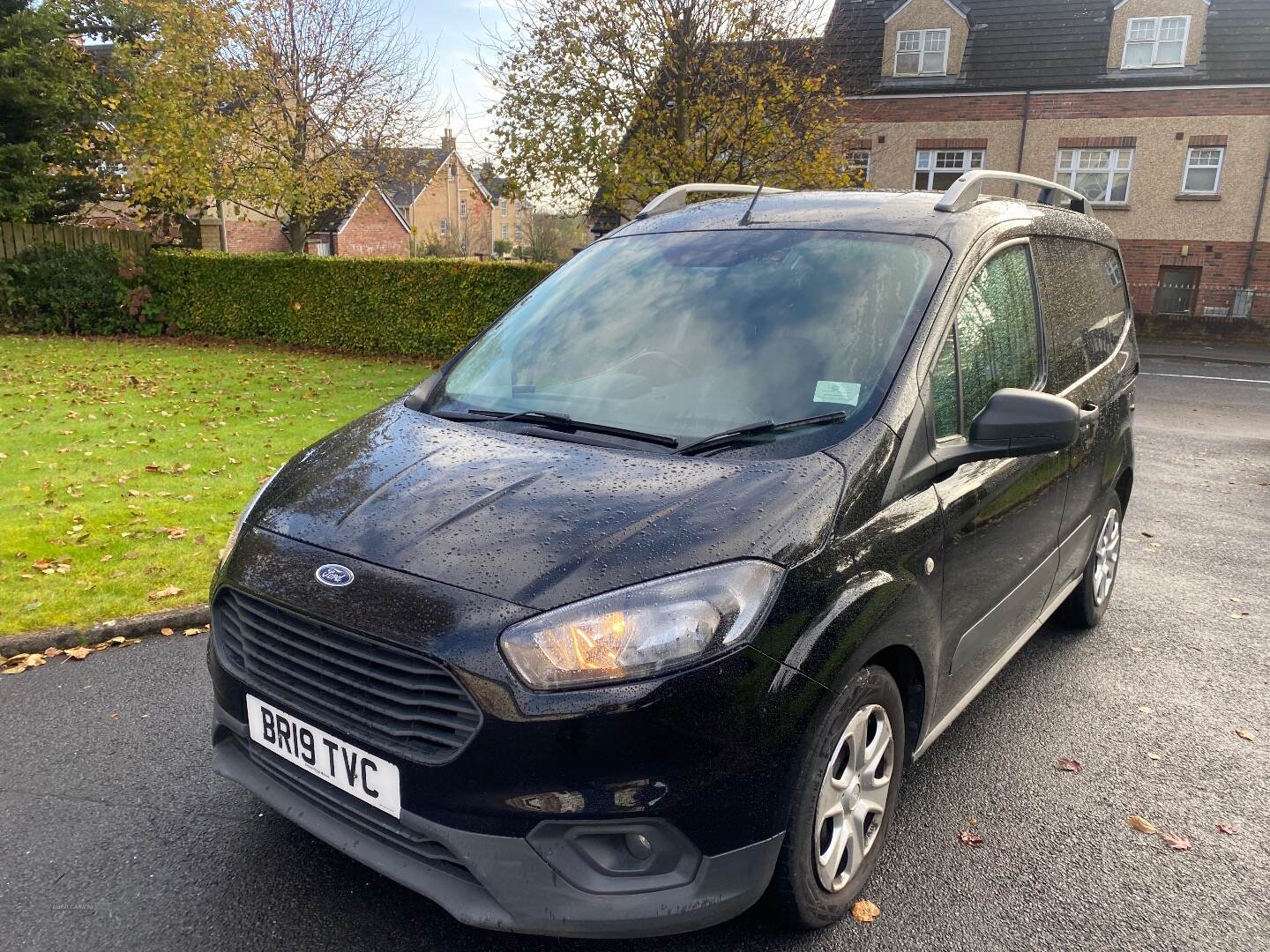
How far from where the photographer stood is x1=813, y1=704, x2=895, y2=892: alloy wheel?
7.68ft

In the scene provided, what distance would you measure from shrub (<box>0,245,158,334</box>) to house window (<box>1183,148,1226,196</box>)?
2727 centimetres

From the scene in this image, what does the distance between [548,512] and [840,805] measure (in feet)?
3.58

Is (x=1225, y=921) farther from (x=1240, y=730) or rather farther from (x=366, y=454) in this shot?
(x=366, y=454)

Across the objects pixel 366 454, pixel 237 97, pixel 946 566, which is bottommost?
pixel 946 566

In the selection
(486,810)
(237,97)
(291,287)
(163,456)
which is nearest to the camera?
(486,810)

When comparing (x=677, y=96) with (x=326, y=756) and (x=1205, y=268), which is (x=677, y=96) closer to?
(x=326, y=756)

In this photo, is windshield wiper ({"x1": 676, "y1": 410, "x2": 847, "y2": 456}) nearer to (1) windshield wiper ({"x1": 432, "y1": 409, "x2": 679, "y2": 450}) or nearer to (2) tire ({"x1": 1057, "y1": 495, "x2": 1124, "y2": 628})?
(1) windshield wiper ({"x1": 432, "y1": 409, "x2": 679, "y2": 450})

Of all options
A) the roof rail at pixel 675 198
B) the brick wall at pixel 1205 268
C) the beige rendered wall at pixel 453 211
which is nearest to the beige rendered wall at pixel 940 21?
the brick wall at pixel 1205 268

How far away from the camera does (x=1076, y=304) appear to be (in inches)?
155

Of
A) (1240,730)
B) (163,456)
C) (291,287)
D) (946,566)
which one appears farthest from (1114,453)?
(291,287)

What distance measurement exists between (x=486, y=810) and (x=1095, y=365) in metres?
3.40

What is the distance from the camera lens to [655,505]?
2240 mm

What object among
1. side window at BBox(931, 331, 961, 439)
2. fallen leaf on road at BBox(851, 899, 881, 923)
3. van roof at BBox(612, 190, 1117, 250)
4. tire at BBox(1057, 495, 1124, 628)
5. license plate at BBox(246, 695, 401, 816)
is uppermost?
van roof at BBox(612, 190, 1117, 250)

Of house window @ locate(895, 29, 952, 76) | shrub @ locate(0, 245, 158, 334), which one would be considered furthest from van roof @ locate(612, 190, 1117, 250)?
house window @ locate(895, 29, 952, 76)
